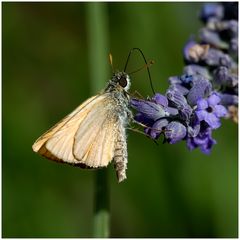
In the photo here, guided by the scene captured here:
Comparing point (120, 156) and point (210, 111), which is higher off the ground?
point (210, 111)

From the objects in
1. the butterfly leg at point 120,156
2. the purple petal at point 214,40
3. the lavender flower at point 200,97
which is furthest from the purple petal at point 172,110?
the purple petal at point 214,40

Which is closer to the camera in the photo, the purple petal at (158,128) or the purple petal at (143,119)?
the purple petal at (158,128)

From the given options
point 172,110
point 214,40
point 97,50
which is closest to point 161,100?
point 172,110

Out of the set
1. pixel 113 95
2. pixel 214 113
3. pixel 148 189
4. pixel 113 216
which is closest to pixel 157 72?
pixel 148 189

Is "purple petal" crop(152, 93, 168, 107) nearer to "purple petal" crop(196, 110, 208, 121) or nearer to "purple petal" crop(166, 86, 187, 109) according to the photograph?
"purple petal" crop(166, 86, 187, 109)

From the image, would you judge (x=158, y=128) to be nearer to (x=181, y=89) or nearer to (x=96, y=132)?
(x=181, y=89)

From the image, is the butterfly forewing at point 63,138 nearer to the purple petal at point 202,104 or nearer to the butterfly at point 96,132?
the butterfly at point 96,132
